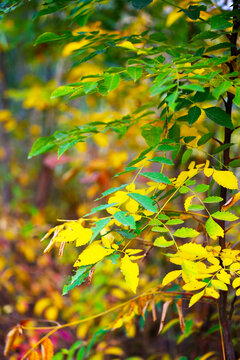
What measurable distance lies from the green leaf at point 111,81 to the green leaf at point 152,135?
13cm

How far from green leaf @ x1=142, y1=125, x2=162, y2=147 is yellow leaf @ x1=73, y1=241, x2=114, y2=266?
0.26 m

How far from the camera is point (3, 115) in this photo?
2.85 m

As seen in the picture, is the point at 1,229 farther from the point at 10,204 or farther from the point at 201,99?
the point at 201,99

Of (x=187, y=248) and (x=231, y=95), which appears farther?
(x=231, y=95)

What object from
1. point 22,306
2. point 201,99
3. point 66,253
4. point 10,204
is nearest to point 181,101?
point 201,99

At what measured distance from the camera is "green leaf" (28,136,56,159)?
2.82 feet

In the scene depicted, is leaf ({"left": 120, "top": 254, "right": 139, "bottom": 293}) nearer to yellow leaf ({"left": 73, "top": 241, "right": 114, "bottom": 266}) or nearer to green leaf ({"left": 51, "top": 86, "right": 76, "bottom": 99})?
yellow leaf ({"left": 73, "top": 241, "right": 114, "bottom": 266})

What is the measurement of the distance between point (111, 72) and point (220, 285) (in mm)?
503

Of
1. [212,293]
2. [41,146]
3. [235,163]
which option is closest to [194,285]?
[212,293]

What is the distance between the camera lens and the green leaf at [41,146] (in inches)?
33.9

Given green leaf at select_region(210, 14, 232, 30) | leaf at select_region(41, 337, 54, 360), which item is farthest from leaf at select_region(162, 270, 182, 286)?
green leaf at select_region(210, 14, 232, 30)

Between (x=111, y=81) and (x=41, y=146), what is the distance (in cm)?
33

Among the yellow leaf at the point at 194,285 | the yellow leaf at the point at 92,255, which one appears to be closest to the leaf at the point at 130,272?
the yellow leaf at the point at 92,255

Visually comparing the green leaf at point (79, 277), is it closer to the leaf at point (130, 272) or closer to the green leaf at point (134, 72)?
the leaf at point (130, 272)
